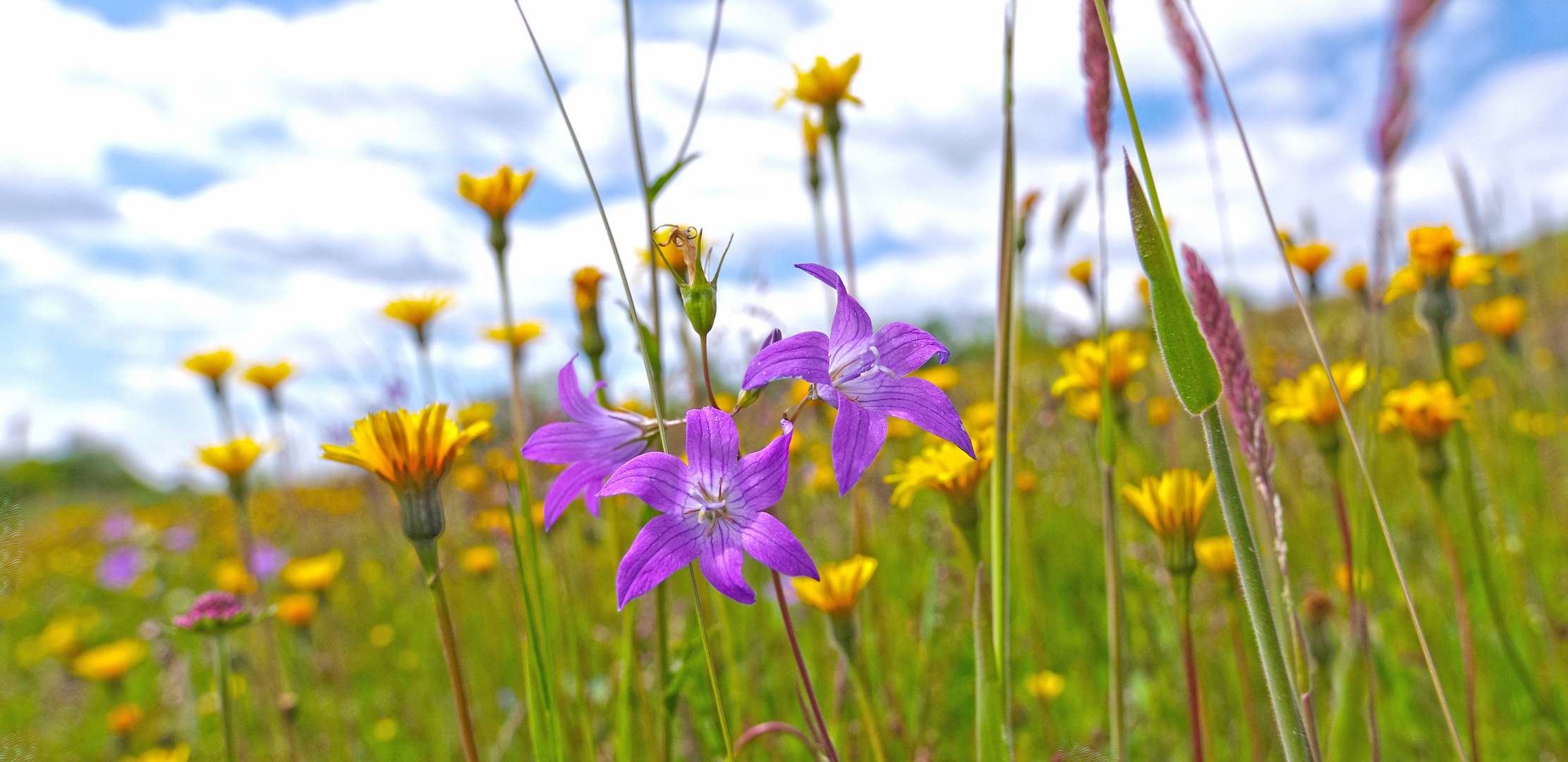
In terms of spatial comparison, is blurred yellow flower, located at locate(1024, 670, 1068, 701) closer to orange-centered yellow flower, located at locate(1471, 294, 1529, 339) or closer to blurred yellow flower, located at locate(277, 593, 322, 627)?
orange-centered yellow flower, located at locate(1471, 294, 1529, 339)

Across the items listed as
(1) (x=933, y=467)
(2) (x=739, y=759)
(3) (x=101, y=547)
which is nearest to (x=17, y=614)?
(3) (x=101, y=547)

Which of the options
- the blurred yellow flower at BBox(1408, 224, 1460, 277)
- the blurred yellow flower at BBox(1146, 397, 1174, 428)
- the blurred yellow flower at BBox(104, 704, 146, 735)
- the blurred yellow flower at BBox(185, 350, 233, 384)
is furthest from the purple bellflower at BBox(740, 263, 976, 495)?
the blurred yellow flower at BBox(1146, 397, 1174, 428)

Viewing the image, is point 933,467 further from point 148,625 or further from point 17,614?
point 17,614

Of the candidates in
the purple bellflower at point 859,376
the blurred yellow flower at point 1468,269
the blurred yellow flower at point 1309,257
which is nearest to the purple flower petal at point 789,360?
the purple bellflower at point 859,376

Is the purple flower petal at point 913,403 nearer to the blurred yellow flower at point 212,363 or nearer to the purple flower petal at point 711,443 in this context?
the purple flower petal at point 711,443

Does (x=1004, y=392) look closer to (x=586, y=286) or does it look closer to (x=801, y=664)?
(x=801, y=664)

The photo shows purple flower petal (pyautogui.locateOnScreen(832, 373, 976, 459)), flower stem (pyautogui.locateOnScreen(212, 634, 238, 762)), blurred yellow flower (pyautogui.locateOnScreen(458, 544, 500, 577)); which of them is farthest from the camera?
blurred yellow flower (pyautogui.locateOnScreen(458, 544, 500, 577))
